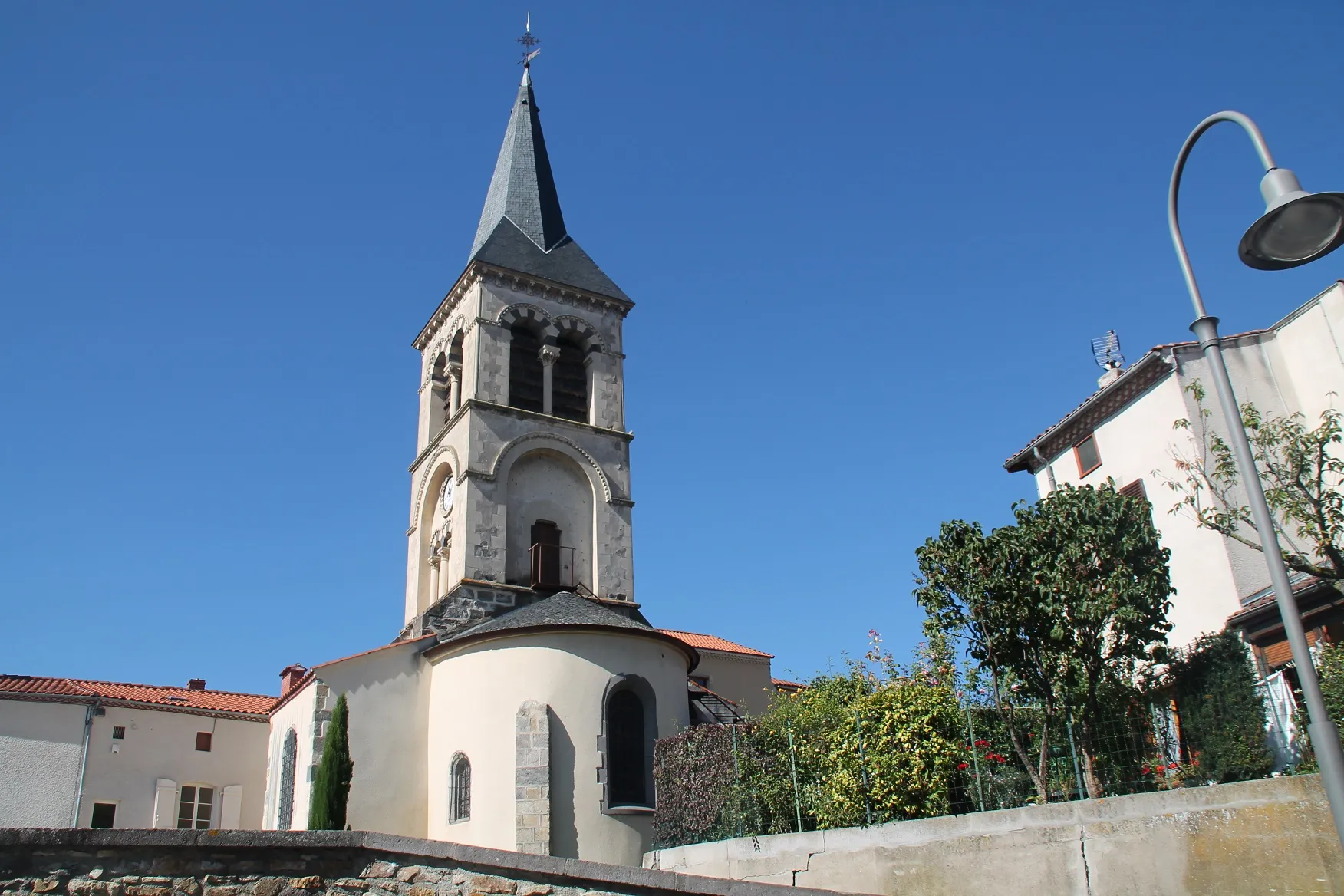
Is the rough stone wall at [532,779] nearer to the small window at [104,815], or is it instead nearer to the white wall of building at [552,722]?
the white wall of building at [552,722]

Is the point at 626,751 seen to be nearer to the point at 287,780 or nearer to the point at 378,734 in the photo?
the point at 378,734

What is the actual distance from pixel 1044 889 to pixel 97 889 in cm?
962

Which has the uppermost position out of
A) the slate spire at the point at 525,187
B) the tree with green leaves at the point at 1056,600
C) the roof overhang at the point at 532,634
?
the slate spire at the point at 525,187

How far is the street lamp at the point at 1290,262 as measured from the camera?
7062 mm

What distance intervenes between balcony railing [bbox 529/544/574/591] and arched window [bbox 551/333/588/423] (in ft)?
12.2

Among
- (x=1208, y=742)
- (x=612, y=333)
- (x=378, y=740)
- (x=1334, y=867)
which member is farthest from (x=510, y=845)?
(x=612, y=333)

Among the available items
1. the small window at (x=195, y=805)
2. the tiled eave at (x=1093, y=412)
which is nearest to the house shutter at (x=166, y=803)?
the small window at (x=195, y=805)

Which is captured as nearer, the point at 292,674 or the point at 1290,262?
the point at 1290,262

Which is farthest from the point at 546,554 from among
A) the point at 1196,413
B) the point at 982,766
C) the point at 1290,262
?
the point at 1290,262

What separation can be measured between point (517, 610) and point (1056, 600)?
498 inches

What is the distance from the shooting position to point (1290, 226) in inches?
294

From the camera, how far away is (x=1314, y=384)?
787 inches

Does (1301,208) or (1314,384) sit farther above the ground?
(1314,384)

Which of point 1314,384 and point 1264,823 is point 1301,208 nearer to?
point 1264,823
